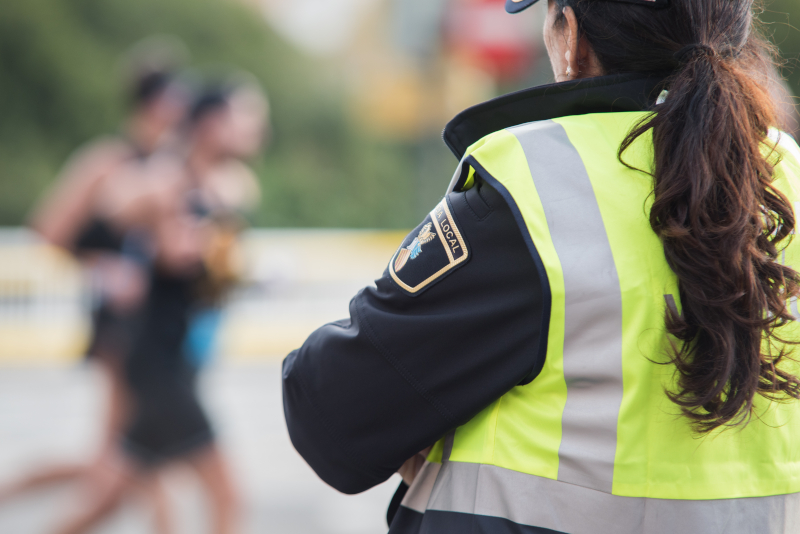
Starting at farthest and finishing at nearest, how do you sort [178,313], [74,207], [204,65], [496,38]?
[204,65], [496,38], [74,207], [178,313]

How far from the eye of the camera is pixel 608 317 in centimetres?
101

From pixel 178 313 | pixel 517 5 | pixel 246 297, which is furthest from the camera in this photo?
pixel 246 297

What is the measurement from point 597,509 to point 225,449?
2.81 meters

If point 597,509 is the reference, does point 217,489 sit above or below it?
below

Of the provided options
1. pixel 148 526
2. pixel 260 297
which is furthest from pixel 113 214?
pixel 260 297

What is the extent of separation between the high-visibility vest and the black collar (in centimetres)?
4

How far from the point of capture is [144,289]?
3287 mm

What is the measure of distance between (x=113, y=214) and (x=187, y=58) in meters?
16.3

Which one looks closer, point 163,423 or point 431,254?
point 431,254

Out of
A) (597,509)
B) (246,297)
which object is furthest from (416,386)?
(246,297)

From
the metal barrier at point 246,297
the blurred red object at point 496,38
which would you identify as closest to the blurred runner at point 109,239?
the blurred red object at point 496,38

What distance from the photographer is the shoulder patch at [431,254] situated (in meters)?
1.06

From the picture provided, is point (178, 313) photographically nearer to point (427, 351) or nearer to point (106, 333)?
point (106, 333)

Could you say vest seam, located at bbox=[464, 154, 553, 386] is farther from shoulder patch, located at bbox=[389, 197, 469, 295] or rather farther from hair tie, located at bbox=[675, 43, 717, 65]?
hair tie, located at bbox=[675, 43, 717, 65]
